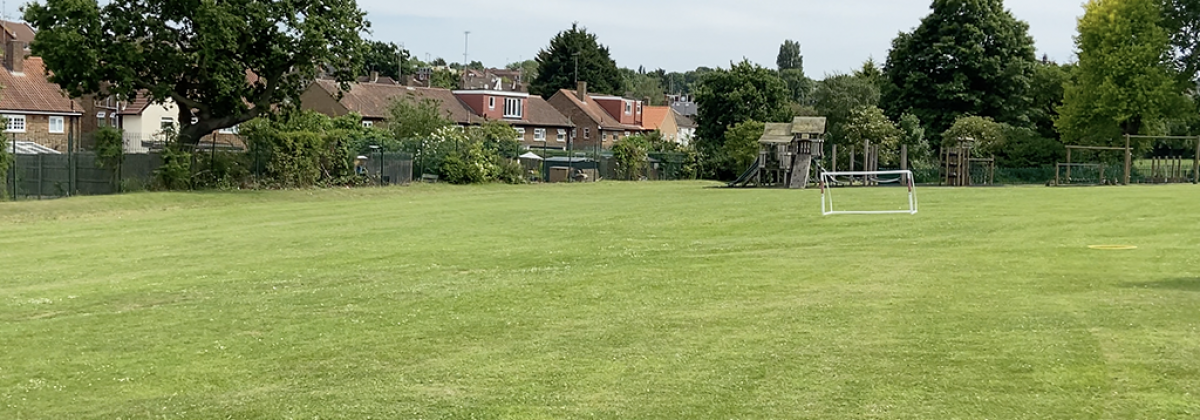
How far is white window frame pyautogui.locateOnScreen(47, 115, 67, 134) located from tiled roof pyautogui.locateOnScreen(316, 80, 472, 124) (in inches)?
733

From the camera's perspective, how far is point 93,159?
3988cm

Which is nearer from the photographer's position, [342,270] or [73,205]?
[342,270]

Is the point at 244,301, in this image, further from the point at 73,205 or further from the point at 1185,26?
the point at 1185,26

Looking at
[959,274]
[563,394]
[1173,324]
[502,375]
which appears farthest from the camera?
[959,274]

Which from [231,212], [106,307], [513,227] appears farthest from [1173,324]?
[231,212]

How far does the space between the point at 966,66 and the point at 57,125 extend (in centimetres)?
5534

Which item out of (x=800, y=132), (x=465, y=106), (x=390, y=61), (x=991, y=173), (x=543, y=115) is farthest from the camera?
(x=390, y=61)

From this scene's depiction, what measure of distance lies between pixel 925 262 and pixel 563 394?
10199mm

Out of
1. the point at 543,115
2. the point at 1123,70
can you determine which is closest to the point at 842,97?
the point at 1123,70

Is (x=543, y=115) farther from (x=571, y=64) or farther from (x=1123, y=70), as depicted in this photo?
(x=1123, y=70)

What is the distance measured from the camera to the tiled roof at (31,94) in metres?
62.9

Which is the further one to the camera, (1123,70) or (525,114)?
(525,114)

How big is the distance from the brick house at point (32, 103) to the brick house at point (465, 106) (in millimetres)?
18229

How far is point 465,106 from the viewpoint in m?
96.2
